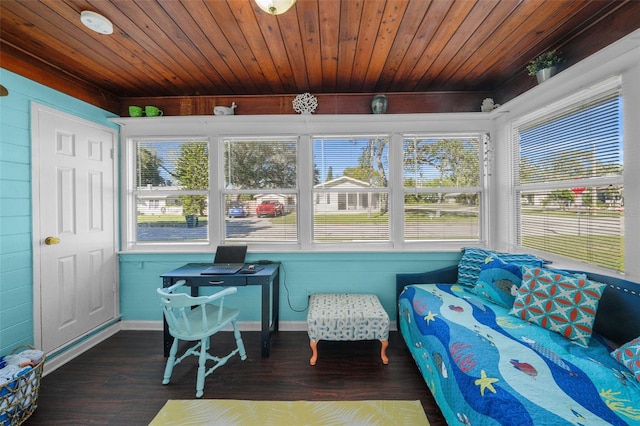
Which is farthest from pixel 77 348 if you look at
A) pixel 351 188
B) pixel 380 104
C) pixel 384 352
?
pixel 380 104

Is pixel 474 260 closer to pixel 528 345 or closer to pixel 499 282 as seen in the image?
pixel 499 282

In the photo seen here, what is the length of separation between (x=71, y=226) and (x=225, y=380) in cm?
208

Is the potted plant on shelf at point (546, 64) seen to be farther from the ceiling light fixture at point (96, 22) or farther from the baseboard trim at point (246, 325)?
the ceiling light fixture at point (96, 22)

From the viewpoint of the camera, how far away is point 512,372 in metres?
1.28

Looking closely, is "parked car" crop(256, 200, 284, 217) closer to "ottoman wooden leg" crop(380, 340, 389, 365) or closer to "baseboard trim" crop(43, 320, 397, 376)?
"baseboard trim" crop(43, 320, 397, 376)

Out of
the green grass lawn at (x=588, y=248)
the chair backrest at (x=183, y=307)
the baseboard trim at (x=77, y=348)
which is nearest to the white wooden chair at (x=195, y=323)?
the chair backrest at (x=183, y=307)

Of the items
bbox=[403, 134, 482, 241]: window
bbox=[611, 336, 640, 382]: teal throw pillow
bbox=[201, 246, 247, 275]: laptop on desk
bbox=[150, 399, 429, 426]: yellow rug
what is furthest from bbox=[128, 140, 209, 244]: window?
bbox=[611, 336, 640, 382]: teal throw pillow

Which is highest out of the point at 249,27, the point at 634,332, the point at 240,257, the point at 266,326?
the point at 249,27

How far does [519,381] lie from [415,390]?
90cm

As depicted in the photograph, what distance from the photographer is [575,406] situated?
107 cm

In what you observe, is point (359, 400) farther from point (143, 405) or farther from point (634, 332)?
point (634, 332)

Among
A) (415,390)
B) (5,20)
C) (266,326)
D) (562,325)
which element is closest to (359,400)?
(415,390)

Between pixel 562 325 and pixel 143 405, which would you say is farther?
pixel 143 405

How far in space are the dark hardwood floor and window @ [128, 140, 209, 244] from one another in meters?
1.23
